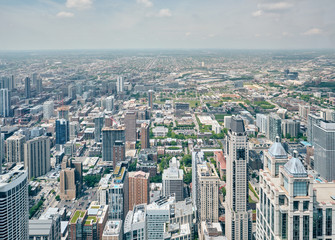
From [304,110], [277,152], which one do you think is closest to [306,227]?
[277,152]

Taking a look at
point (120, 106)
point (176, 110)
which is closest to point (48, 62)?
point (120, 106)

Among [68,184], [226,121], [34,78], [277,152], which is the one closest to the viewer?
[277,152]

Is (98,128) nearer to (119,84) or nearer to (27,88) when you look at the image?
(27,88)

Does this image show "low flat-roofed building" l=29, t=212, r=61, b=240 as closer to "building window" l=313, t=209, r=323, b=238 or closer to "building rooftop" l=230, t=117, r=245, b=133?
"building rooftop" l=230, t=117, r=245, b=133

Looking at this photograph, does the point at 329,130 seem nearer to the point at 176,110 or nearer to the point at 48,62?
the point at 176,110

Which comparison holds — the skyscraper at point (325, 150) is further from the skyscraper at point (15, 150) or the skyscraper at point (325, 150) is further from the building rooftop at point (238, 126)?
the skyscraper at point (15, 150)
